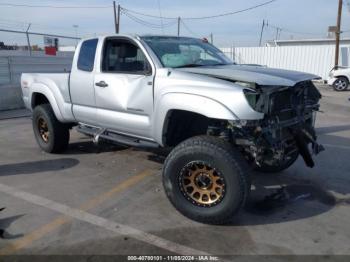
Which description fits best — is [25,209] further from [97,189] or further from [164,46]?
[164,46]

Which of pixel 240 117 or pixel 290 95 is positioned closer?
pixel 240 117

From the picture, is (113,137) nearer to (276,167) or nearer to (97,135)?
(97,135)

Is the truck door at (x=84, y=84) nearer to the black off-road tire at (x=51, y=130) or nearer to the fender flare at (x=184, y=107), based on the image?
the black off-road tire at (x=51, y=130)

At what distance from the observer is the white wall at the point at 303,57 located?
25.9m

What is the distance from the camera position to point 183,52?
543cm

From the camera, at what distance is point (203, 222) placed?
169 inches

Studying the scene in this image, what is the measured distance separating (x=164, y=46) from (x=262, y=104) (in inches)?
71.3

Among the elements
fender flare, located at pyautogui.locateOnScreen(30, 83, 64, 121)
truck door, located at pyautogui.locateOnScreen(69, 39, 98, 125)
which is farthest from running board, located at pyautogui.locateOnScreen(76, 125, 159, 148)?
fender flare, located at pyautogui.locateOnScreen(30, 83, 64, 121)

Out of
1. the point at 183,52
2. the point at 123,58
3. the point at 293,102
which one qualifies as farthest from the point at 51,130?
the point at 293,102

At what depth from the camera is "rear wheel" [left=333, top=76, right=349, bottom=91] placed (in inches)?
755

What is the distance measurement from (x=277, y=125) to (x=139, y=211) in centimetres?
178

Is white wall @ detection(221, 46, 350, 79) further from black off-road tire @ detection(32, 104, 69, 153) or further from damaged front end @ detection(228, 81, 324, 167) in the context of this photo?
damaged front end @ detection(228, 81, 324, 167)

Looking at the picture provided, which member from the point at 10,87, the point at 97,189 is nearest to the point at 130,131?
the point at 97,189

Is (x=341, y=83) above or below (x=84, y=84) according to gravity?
below
